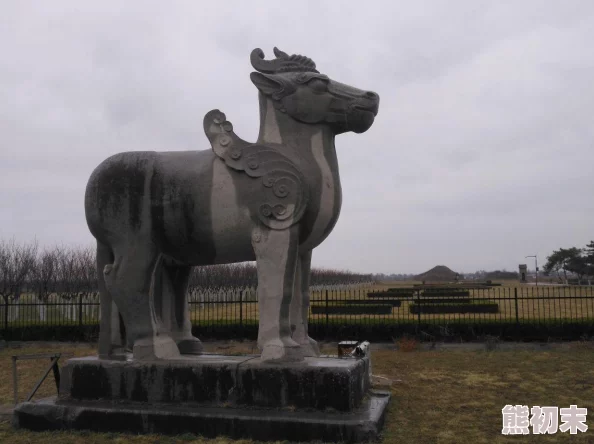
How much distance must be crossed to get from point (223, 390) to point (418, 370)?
5.95m

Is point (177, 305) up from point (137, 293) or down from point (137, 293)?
down

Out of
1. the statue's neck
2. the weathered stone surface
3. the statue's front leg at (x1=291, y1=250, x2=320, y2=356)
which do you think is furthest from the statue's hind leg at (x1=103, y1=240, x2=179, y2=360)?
the statue's neck

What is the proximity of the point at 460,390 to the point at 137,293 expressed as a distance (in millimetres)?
5324

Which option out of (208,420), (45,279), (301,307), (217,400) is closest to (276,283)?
(301,307)

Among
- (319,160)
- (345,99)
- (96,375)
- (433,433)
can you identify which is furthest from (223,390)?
(345,99)

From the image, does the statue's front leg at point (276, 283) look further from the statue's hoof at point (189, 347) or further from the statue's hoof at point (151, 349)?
the statue's hoof at point (189, 347)

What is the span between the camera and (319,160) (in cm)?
613

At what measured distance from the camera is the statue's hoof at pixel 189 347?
688 centimetres

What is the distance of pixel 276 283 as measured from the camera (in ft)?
19.1

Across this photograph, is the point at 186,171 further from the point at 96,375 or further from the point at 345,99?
the point at 96,375

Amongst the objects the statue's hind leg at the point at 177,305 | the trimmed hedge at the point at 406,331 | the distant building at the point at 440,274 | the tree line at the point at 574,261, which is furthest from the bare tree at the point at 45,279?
the distant building at the point at 440,274

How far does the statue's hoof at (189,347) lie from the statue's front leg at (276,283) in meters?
1.43

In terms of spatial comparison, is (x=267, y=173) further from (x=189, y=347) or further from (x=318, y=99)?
(x=189, y=347)

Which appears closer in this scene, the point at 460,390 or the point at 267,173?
the point at 267,173
